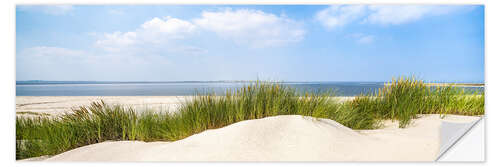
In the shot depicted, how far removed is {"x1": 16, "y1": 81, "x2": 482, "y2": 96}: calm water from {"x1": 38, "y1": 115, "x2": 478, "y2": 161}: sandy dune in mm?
604

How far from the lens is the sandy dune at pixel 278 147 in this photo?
203 cm

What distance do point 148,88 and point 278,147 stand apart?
8.60 feet

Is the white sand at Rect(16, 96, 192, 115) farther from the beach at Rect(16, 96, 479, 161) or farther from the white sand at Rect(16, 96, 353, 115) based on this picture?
the beach at Rect(16, 96, 479, 161)

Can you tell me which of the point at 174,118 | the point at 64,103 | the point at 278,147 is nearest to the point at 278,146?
the point at 278,147

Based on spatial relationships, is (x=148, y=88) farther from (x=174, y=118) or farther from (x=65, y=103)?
(x=174, y=118)

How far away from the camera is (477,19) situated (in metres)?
2.94

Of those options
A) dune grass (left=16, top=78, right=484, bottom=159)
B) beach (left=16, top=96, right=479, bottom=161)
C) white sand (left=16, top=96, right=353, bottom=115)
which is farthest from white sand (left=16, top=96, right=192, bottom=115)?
beach (left=16, top=96, right=479, bottom=161)

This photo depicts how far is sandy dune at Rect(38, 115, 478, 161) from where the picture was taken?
2025 millimetres

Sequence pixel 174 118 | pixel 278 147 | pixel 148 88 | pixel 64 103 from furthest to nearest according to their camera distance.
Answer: pixel 148 88, pixel 64 103, pixel 174 118, pixel 278 147

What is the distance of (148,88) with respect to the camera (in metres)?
4.08

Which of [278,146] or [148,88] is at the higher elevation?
[148,88]

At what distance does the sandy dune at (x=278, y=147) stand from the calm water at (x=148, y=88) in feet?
1.98

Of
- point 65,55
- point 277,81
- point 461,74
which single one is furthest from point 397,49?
point 65,55

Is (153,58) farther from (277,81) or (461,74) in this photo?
(461,74)
